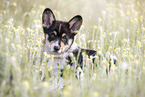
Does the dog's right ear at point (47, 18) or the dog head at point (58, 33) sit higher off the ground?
the dog's right ear at point (47, 18)

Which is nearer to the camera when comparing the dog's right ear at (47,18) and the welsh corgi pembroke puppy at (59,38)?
the welsh corgi pembroke puppy at (59,38)

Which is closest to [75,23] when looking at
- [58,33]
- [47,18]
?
[58,33]

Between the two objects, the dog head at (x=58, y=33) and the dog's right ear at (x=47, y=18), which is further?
the dog's right ear at (x=47, y=18)

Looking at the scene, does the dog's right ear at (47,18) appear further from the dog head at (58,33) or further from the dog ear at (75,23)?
the dog ear at (75,23)

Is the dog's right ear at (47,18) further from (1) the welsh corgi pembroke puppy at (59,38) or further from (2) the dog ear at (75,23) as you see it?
(2) the dog ear at (75,23)

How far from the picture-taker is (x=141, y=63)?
398 cm

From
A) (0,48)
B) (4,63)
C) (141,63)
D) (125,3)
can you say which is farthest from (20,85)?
(125,3)

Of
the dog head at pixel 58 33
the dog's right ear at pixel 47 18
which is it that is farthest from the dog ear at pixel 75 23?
the dog's right ear at pixel 47 18

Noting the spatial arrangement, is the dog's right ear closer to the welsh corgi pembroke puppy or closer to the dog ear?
the welsh corgi pembroke puppy

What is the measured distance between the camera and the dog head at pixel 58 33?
14.5 feet

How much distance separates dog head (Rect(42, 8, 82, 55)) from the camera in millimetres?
4406

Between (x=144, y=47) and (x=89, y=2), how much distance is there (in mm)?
6288

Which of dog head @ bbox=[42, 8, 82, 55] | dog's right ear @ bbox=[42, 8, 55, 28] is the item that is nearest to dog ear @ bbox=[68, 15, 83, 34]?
dog head @ bbox=[42, 8, 82, 55]

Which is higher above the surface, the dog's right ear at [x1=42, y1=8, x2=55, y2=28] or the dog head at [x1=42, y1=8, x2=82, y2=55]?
the dog's right ear at [x1=42, y1=8, x2=55, y2=28]
